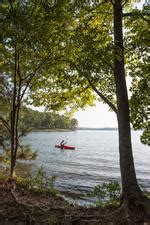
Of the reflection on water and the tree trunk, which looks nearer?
the tree trunk

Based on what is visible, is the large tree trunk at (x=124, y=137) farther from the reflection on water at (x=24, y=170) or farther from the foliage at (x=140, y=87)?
the reflection on water at (x=24, y=170)

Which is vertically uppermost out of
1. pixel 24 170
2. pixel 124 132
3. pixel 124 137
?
pixel 124 132

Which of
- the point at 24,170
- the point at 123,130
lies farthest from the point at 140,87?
the point at 24,170

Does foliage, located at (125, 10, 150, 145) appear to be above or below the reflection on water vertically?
above

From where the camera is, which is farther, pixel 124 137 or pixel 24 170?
pixel 24 170

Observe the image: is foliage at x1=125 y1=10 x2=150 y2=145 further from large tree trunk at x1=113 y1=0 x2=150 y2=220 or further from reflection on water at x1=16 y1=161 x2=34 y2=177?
reflection on water at x1=16 y1=161 x2=34 y2=177

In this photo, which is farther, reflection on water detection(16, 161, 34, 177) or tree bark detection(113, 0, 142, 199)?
reflection on water detection(16, 161, 34, 177)

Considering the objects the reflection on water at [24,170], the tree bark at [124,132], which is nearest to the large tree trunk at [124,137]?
the tree bark at [124,132]

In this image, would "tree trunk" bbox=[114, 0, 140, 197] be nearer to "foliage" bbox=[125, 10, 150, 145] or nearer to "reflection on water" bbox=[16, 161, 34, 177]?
"foliage" bbox=[125, 10, 150, 145]

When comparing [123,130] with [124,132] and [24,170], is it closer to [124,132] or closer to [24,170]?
[124,132]

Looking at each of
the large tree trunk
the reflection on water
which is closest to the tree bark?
the large tree trunk

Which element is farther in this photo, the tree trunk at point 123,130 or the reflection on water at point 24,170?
the reflection on water at point 24,170

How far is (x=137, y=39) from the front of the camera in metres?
7.23

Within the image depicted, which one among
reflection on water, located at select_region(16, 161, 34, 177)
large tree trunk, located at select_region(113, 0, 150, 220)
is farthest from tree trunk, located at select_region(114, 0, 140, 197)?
reflection on water, located at select_region(16, 161, 34, 177)
